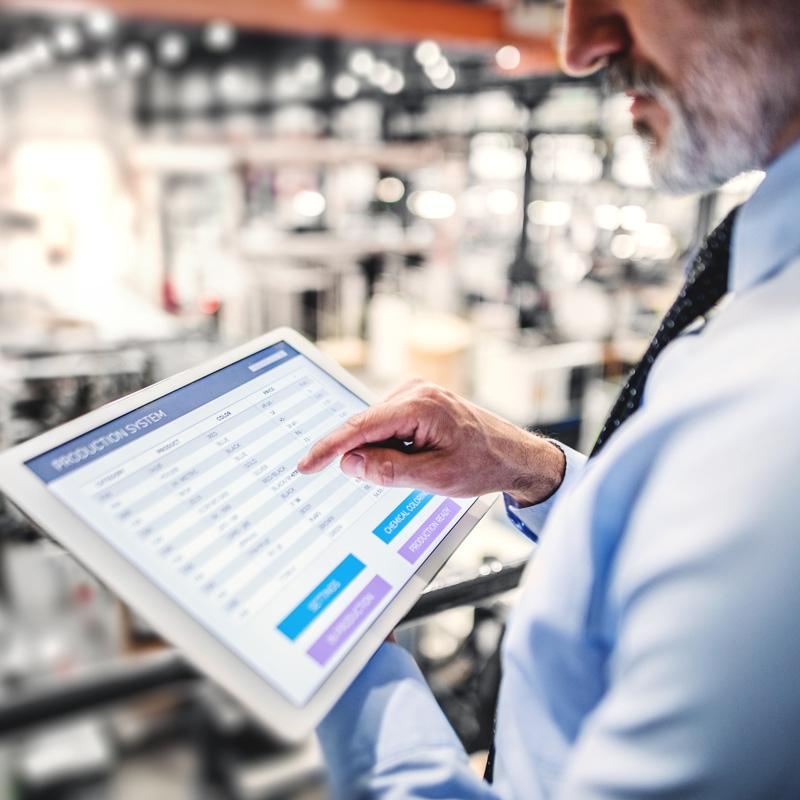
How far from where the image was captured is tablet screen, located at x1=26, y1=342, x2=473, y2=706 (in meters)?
0.64

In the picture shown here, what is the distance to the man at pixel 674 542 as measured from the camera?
50 centimetres

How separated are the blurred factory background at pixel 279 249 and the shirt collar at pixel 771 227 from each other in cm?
55

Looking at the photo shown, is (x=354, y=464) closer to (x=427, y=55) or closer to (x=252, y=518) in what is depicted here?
(x=252, y=518)

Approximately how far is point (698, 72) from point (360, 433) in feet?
1.49

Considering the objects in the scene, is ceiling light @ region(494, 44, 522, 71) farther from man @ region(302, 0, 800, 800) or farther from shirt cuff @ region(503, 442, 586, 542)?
man @ region(302, 0, 800, 800)

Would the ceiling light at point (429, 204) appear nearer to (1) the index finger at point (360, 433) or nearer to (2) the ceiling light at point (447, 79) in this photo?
(2) the ceiling light at point (447, 79)

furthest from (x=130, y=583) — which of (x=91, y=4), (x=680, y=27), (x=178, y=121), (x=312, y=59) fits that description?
(x=178, y=121)

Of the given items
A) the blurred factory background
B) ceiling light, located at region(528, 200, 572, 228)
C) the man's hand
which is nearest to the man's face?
the man's hand

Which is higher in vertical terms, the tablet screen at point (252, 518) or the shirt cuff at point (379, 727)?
the tablet screen at point (252, 518)

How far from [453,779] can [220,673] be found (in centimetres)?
23

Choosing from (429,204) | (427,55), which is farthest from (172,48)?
(429,204)

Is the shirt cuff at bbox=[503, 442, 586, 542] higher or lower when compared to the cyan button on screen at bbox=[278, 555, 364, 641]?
lower

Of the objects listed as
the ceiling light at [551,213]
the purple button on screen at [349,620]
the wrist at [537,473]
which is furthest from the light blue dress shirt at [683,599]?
the ceiling light at [551,213]

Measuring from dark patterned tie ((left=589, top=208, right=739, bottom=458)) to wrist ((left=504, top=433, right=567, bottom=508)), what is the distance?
89mm
